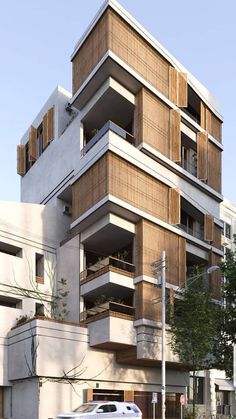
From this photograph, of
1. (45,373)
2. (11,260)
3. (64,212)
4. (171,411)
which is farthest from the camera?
(64,212)

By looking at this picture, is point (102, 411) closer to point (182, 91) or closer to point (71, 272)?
point (71, 272)

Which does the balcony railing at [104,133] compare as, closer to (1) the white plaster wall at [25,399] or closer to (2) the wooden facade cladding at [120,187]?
(2) the wooden facade cladding at [120,187]

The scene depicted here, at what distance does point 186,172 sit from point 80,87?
10.1 metres

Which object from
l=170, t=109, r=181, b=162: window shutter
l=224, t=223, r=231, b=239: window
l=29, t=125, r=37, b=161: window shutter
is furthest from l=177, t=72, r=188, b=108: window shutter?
l=224, t=223, r=231, b=239: window

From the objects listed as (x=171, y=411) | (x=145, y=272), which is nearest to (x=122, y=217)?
(x=145, y=272)

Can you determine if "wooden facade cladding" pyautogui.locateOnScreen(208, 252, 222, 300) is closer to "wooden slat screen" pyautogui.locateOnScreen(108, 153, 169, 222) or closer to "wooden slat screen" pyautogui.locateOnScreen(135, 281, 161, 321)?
"wooden slat screen" pyautogui.locateOnScreen(108, 153, 169, 222)

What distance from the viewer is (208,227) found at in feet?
151

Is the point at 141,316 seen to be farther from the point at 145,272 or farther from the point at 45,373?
the point at 45,373

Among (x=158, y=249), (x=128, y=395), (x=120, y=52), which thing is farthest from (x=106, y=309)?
(x=120, y=52)

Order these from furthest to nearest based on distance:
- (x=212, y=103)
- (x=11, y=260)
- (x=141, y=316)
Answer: (x=212, y=103) < (x=11, y=260) < (x=141, y=316)

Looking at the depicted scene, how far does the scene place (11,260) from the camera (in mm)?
38844

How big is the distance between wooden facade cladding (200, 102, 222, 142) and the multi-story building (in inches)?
55.4

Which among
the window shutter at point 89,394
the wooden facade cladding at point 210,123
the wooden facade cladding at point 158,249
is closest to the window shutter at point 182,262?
the wooden facade cladding at point 158,249

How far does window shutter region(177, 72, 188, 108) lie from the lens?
4359cm
